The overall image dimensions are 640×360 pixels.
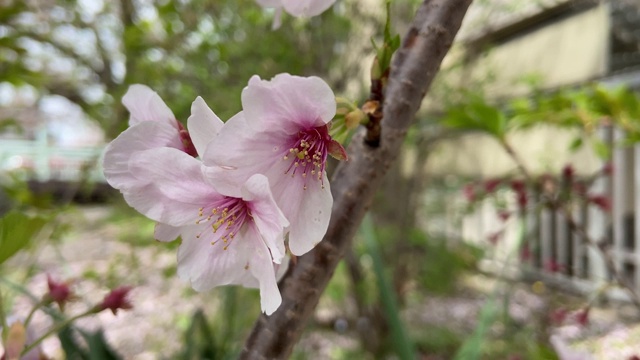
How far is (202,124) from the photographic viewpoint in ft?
1.02

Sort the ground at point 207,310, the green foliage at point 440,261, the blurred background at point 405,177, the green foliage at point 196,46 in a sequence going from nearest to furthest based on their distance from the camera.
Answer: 1. the blurred background at point 405,177
2. the green foliage at point 196,46
3. the ground at point 207,310
4. the green foliage at point 440,261

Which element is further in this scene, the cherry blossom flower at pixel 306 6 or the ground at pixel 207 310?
the ground at pixel 207 310

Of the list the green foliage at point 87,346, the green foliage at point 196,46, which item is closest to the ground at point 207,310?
the green foliage at point 196,46

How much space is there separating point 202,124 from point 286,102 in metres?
0.05

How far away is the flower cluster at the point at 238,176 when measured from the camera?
0.29 m

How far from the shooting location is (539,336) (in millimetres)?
2225

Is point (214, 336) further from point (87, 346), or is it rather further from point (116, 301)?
point (116, 301)

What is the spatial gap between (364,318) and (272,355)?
6.88 feet

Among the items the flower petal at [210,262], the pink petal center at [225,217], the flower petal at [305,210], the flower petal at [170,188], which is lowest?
the flower petal at [210,262]

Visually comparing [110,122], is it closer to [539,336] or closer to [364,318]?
[364,318]

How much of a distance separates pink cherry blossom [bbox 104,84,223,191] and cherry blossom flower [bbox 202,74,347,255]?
3cm

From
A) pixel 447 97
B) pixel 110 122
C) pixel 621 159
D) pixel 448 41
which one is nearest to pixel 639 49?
pixel 621 159

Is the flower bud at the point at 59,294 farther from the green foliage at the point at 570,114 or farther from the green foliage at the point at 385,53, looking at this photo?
the green foliage at the point at 570,114

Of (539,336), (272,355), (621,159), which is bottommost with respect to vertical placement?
(539,336)
